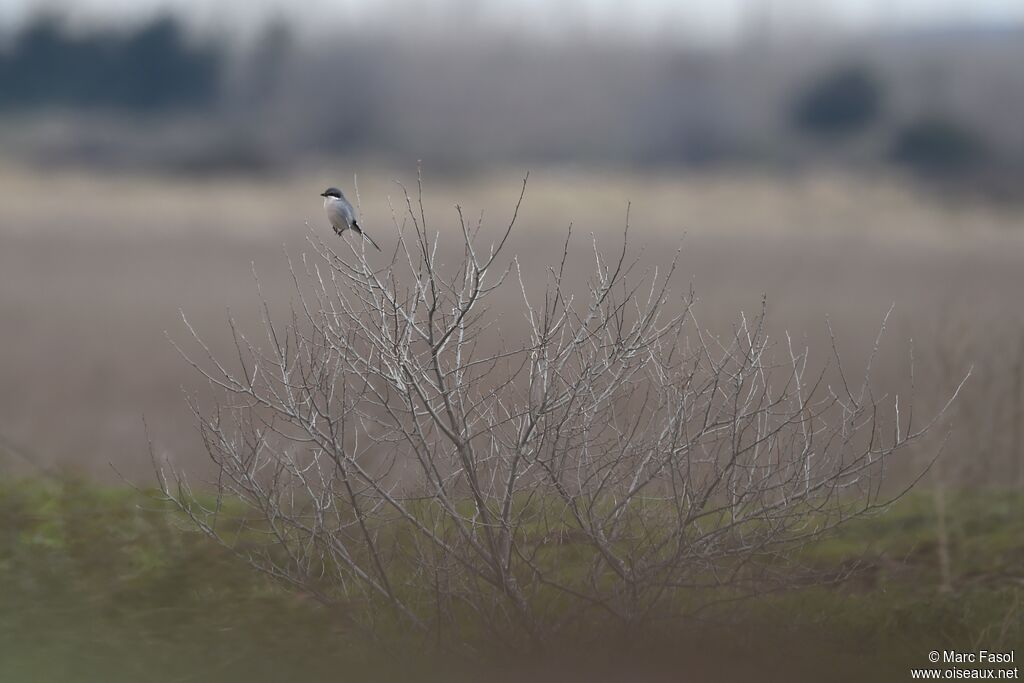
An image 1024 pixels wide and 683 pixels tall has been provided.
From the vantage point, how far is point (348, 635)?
536 centimetres

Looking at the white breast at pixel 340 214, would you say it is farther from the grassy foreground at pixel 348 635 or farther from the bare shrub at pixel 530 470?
the grassy foreground at pixel 348 635

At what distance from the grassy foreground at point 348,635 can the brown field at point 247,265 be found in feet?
8.25

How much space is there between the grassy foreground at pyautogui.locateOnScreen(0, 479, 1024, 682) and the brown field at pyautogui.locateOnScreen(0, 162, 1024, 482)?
2.51m

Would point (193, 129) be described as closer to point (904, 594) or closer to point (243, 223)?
point (243, 223)

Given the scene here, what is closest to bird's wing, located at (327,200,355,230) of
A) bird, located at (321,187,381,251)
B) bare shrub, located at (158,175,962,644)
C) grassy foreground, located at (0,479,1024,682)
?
bird, located at (321,187,381,251)

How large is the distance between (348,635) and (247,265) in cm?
1133

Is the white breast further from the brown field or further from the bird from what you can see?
the brown field

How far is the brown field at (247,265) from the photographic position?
11.0 metres

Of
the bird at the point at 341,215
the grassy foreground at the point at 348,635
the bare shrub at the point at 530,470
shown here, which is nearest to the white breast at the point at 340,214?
the bird at the point at 341,215

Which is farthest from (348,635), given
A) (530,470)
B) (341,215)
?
(341,215)

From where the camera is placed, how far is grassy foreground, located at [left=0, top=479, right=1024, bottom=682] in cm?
497

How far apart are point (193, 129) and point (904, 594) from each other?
15128 mm

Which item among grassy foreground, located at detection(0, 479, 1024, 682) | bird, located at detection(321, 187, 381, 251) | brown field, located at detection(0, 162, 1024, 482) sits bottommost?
grassy foreground, located at detection(0, 479, 1024, 682)

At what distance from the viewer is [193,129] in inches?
724
